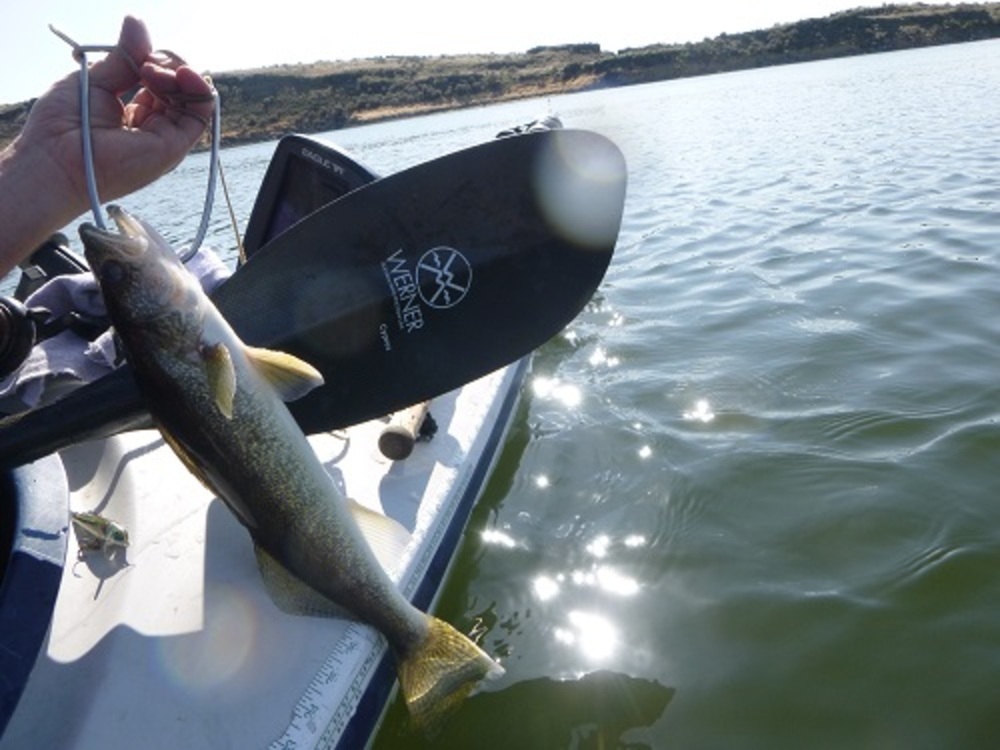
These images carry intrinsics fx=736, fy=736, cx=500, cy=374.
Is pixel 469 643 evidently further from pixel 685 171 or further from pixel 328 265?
pixel 685 171

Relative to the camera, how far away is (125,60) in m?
2.90

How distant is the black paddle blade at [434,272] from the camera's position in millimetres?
3279

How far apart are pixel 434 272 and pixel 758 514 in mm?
2352

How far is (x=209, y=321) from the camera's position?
2.28m

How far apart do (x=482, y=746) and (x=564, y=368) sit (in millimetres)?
4063

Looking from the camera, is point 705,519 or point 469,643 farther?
point 705,519

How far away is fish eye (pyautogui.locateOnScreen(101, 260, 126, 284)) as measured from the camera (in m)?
2.16

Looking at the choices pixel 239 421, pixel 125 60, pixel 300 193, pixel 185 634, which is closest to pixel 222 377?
pixel 239 421

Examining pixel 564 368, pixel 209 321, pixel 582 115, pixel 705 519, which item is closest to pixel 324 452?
pixel 209 321

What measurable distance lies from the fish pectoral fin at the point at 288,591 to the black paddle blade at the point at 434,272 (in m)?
0.89

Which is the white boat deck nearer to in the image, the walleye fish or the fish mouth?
the walleye fish

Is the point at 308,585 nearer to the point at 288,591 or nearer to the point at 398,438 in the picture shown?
the point at 288,591

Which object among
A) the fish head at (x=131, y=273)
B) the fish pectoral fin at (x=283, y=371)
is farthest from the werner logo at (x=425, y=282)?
the fish head at (x=131, y=273)

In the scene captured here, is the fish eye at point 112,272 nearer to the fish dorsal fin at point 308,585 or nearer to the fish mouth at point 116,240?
the fish mouth at point 116,240
